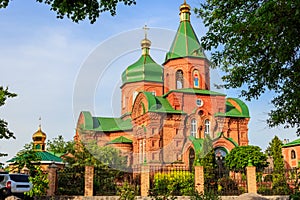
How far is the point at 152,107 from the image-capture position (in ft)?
83.5

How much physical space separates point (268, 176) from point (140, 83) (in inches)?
721

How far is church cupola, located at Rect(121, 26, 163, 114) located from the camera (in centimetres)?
3203

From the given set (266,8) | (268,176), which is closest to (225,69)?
(266,8)

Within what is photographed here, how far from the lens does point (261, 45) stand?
6523 millimetres

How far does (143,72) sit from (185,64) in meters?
5.35

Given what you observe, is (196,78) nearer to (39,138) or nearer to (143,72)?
(143,72)

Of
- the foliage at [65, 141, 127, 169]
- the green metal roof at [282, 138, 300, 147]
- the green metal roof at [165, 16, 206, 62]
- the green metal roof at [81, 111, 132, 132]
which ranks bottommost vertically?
the foliage at [65, 141, 127, 169]

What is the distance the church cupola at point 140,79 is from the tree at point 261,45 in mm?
23657

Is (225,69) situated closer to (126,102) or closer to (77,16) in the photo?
(77,16)

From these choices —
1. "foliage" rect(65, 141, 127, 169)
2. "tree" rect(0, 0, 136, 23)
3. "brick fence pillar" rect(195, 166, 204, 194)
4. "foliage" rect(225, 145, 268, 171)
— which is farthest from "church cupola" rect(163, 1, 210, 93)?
"tree" rect(0, 0, 136, 23)

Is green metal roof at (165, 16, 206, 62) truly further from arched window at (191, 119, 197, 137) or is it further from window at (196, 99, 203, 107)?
arched window at (191, 119, 197, 137)

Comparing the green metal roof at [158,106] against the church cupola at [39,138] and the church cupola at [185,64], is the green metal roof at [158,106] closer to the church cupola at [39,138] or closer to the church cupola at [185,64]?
the church cupola at [185,64]

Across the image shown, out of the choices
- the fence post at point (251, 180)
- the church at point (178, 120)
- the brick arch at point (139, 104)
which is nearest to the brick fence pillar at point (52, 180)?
the fence post at point (251, 180)

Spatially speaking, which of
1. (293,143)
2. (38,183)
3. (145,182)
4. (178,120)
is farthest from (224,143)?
(38,183)
